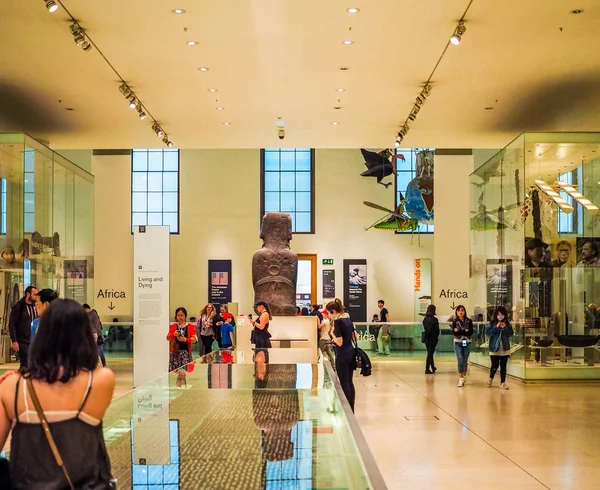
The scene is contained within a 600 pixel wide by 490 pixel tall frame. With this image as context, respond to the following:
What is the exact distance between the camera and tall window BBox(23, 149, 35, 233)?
40.1 feet

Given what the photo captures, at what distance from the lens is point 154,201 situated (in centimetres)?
2547

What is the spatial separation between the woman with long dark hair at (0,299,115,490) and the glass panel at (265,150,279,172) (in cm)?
2315

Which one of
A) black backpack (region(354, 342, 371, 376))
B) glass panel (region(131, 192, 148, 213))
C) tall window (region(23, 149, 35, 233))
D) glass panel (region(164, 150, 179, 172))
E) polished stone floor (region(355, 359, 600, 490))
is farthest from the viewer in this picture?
glass panel (region(131, 192, 148, 213))

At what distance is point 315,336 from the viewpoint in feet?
48.1

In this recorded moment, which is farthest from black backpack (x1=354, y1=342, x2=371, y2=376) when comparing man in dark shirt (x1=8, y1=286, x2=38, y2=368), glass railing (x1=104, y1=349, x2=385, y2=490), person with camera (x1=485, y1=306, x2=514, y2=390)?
person with camera (x1=485, y1=306, x2=514, y2=390)

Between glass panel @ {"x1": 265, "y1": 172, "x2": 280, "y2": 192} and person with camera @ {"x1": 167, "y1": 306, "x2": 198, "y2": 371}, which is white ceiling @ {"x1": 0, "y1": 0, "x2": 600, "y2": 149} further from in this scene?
glass panel @ {"x1": 265, "y1": 172, "x2": 280, "y2": 192}

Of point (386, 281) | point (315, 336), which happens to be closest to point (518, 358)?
point (315, 336)

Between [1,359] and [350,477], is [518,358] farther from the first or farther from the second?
[350,477]

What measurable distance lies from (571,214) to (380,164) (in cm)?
1136

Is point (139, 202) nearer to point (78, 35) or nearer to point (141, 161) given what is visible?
point (141, 161)

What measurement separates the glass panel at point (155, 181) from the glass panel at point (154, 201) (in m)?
0.13

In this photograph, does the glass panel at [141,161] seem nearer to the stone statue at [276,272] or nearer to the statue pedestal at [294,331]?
the stone statue at [276,272]

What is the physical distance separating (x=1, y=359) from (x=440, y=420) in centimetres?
664

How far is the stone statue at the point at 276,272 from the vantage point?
15211 millimetres
